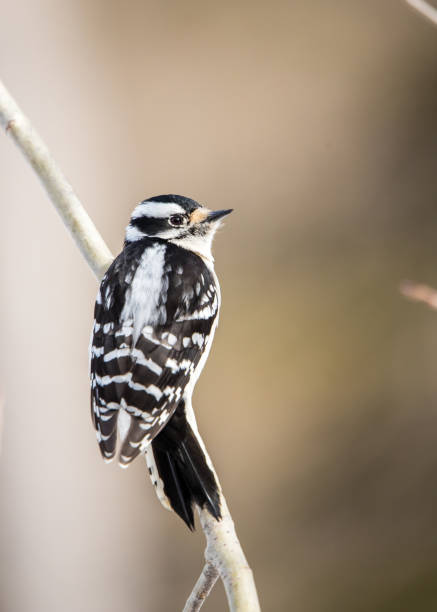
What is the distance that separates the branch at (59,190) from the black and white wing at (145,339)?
0.37ft

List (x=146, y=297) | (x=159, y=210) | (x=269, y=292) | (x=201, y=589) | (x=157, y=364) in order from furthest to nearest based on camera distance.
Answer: (x=269, y=292) < (x=159, y=210) < (x=146, y=297) < (x=157, y=364) < (x=201, y=589)

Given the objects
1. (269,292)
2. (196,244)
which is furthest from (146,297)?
(269,292)

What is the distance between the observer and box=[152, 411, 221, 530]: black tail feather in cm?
234

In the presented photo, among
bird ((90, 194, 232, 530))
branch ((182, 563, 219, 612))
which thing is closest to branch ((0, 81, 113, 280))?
bird ((90, 194, 232, 530))

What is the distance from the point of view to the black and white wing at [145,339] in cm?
232

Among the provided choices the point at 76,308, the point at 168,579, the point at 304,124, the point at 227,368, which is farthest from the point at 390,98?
the point at 168,579

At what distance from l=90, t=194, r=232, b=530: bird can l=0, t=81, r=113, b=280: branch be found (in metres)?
0.11

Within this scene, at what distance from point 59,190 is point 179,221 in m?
0.47

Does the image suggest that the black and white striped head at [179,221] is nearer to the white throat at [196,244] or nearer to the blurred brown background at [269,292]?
the white throat at [196,244]

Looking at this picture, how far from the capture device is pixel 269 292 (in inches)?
205

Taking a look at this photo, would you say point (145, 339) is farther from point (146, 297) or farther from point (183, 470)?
point (183, 470)

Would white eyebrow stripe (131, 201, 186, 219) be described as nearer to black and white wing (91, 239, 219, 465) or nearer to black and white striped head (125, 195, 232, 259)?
black and white striped head (125, 195, 232, 259)

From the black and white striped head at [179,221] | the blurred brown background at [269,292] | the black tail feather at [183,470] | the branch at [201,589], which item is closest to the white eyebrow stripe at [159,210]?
the black and white striped head at [179,221]

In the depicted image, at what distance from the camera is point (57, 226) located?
5.25 m
